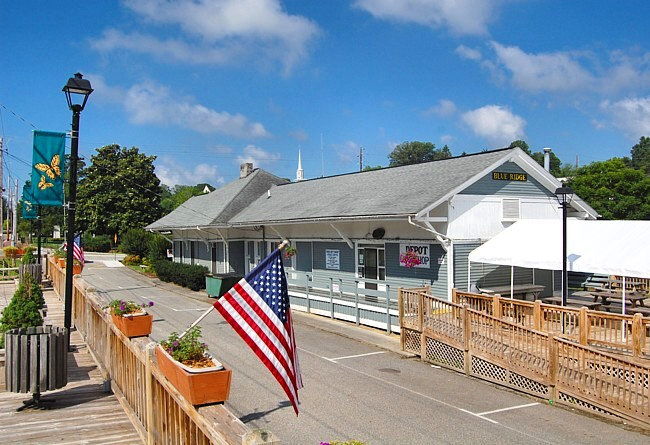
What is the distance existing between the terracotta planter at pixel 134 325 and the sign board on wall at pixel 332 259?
14024mm

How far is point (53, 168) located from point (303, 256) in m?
12.1

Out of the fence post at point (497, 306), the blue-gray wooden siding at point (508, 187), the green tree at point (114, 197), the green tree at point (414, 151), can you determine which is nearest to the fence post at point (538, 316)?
the fence post at point (497, 306)

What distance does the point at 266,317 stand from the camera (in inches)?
210

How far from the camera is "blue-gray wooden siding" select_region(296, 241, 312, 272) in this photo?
22741 millimetres

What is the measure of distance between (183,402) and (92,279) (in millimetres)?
32987

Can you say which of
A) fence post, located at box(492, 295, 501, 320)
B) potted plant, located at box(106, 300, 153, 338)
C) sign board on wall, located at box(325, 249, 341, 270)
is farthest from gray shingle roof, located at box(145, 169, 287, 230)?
potted plant, located at box(106, 300, 153, 338)

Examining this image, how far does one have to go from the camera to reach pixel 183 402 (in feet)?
14.5

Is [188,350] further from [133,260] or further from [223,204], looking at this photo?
[133,260]

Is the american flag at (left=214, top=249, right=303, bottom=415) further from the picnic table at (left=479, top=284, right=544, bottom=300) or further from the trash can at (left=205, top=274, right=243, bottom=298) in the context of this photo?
the trash can at (left=205, top=274, right=243, bottom=298)

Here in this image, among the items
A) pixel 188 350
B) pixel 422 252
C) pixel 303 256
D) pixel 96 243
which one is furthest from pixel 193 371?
pixel 96 243

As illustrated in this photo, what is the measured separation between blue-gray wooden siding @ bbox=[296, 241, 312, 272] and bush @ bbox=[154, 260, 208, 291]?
771cm

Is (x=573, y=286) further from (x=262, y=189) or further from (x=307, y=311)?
(x=262, y=189)

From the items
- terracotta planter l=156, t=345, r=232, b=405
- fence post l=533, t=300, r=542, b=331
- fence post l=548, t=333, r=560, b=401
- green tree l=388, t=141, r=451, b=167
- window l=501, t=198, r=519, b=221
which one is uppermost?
green tree l=388, t=141, r=451, b=167

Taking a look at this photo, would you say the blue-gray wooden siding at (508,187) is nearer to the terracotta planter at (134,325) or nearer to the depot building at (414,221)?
the depot building at (414,221)
